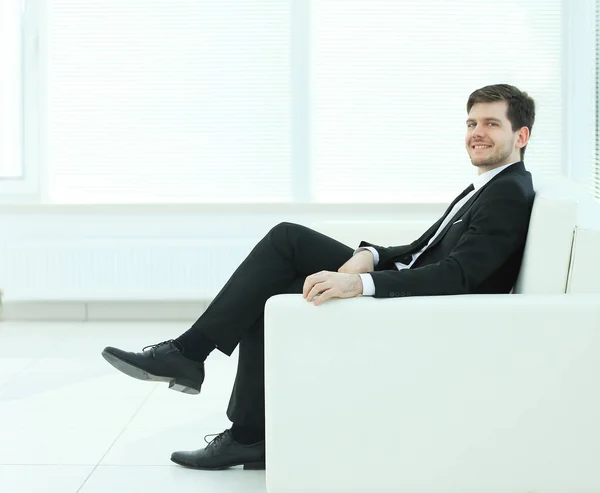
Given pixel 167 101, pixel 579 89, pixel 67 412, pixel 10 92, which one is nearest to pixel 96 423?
pixel 67 412

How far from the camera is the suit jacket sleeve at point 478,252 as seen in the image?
214 centimetres

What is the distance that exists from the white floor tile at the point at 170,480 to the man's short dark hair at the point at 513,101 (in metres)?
1.36

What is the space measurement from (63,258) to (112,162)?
652 mm

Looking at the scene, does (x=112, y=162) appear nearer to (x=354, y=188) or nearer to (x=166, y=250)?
(x=166, y=250)

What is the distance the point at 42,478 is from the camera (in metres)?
2.48

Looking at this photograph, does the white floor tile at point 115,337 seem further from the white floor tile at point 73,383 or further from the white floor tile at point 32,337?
the white floor tile at point 73,383

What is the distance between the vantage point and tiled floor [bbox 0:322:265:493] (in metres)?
2.46

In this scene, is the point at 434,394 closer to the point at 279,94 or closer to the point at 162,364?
the point at 162,364

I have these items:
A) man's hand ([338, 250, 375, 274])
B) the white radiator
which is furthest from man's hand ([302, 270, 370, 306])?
the white radiator

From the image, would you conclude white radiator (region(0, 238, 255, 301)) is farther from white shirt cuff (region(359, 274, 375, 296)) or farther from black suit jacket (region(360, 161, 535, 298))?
white shirt cuff (region(359, 274, 375, 296))

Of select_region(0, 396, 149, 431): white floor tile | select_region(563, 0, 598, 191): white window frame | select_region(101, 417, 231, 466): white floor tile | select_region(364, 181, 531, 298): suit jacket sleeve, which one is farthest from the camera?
select_region(563, 0, 598, 191): white window frame

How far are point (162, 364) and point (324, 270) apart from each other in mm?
570

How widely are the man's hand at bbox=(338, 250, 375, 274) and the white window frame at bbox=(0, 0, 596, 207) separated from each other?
227 cm

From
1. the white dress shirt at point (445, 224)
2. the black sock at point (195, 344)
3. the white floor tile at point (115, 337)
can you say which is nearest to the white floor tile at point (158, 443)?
the black sock at point (195, 344)
